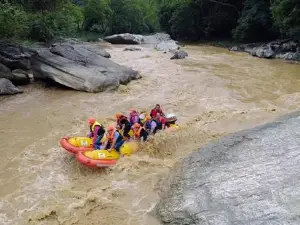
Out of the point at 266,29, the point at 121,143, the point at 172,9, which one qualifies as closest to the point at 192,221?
the point at 121,143

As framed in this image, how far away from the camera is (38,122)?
1184 centimetres

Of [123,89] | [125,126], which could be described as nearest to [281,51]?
[123,89]

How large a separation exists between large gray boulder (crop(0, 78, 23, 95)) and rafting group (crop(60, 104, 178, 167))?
6.32 m

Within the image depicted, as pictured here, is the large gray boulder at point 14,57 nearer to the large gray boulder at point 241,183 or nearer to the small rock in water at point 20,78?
the small rock in water at point 20,78

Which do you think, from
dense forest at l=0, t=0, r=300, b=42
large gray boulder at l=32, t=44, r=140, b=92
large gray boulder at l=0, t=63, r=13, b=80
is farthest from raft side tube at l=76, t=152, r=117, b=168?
dense forest at l=0, t=0, r=300, b=42

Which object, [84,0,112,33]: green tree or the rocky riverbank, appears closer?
the rocky riverbank

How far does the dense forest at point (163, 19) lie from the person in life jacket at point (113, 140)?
1049 centimetres

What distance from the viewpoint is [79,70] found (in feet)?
52.5

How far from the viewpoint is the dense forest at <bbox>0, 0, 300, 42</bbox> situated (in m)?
19.1

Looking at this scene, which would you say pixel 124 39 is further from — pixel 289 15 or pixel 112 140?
pixel 112 140

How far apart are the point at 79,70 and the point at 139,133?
290 inches

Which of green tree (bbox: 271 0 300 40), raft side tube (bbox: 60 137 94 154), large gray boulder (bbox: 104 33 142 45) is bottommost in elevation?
large gray boulder (bbox: 104 33 142 45)

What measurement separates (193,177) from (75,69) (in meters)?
10.2

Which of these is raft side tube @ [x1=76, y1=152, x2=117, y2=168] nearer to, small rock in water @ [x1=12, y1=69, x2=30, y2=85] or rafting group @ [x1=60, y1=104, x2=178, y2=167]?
rafting group @ [x1=60, y1=104, x2=178, y2=167]
